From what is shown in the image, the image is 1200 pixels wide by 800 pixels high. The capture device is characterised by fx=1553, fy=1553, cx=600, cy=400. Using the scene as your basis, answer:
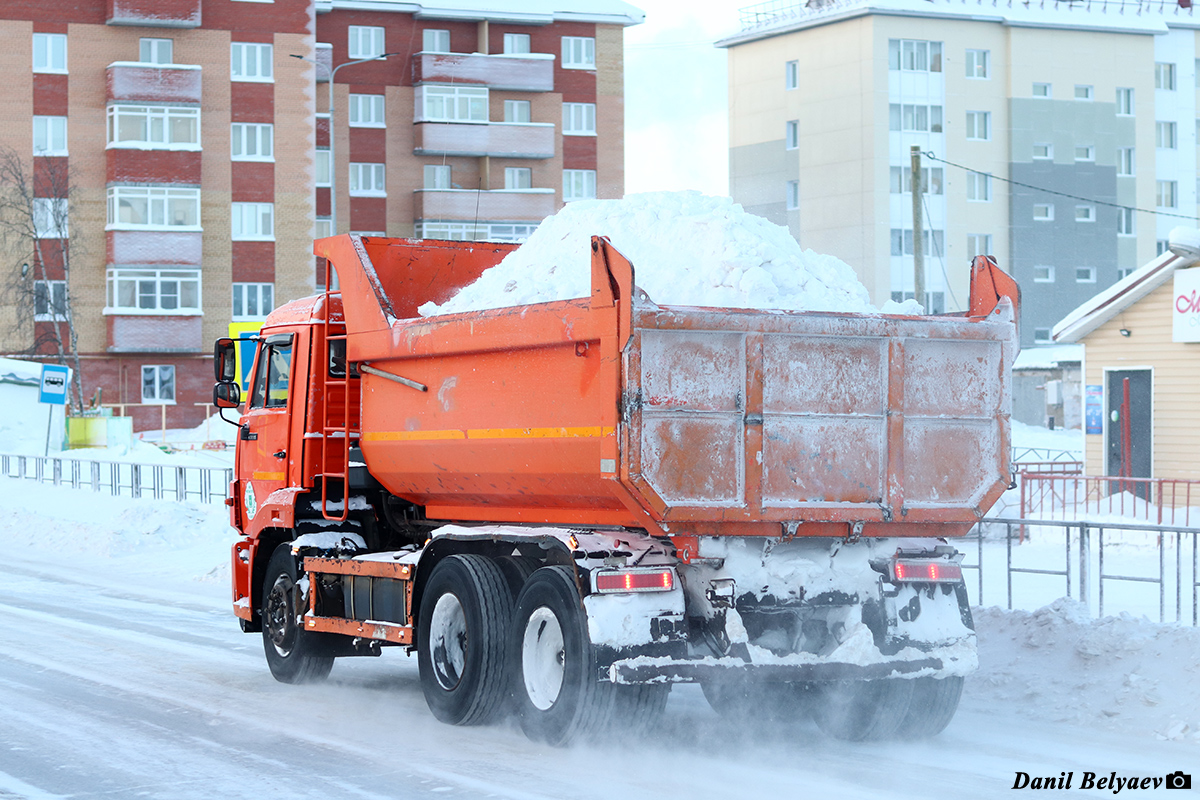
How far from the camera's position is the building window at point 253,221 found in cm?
5784

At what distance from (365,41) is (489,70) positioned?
5506 mm

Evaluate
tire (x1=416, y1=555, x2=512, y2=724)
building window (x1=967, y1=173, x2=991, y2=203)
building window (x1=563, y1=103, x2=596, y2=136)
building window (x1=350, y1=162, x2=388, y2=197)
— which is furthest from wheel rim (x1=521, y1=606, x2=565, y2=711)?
building window (x1=967, y1=173, x2=991, y2=203)

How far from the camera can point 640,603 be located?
26.8 ft

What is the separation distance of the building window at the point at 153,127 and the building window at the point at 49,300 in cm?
550

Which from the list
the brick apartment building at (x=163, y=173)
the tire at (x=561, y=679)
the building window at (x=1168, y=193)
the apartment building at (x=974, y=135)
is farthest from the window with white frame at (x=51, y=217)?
the building window at (x=1168, y=193)

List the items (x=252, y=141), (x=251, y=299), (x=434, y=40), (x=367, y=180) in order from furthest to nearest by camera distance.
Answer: (x=434, y=40) < (x=367, y=180) < (x=251, y=299) < (x=252, y=141)

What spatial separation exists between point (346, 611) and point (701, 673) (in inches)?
138

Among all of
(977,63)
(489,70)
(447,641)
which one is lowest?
(447,641)

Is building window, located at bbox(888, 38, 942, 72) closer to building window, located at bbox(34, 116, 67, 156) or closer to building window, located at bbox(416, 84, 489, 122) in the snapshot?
building window, located at bbox(416, 84, 489, 122)

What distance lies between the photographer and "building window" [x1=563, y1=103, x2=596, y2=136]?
68625mm

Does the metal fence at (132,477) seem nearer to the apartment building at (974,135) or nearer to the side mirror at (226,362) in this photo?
the side mirror at (226,362)

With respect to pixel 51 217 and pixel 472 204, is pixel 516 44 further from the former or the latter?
pixel 51 217

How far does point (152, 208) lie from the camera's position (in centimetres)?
5556

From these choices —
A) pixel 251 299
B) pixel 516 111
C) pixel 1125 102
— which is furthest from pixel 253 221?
pixel 1125 102
